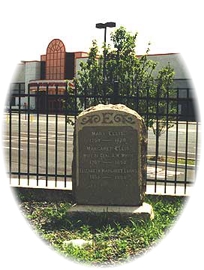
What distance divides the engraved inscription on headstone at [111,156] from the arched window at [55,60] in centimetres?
3810

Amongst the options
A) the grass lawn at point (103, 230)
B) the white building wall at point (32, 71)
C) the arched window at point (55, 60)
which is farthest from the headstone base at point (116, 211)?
the white building wall at point (32, 71)

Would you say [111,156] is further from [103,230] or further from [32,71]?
[32,71]

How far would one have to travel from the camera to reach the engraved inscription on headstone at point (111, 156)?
6.16 meters

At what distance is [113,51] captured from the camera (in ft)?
39.1

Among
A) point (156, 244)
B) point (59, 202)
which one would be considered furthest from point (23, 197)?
point (156, 244)

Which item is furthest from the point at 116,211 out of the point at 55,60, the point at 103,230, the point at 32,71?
the point at 32,71

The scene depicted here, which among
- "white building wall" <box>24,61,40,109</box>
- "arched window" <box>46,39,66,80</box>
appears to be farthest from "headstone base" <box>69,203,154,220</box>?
"white building wall" <box>24,61,40,109</box>

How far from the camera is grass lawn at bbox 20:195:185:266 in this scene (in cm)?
490

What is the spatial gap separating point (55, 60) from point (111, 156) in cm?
3950

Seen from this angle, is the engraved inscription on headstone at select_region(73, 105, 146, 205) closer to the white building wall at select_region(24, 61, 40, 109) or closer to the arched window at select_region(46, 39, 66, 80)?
the arched window at select_region(46, 39, 66, 80)

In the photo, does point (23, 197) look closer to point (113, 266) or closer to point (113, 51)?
point (113, 266)

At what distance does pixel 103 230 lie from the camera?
570 centimetres

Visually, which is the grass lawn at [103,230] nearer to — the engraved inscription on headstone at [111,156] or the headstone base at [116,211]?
the headstone base at [116,211]

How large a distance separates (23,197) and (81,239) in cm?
205
